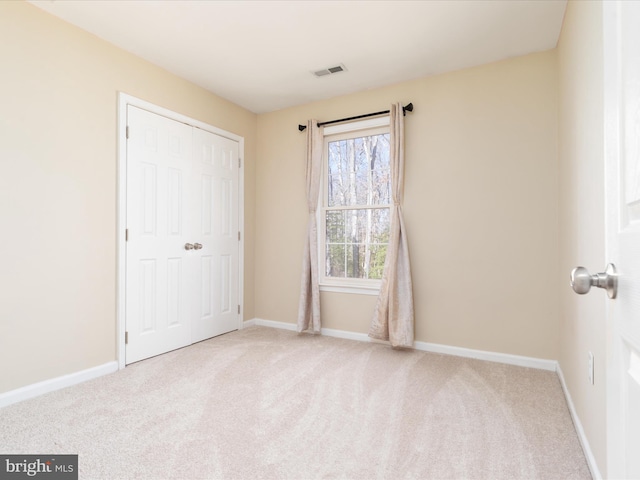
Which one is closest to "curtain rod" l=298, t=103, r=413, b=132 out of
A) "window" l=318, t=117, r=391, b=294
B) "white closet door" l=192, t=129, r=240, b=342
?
"window" l=318, t=117, r=391, b=294

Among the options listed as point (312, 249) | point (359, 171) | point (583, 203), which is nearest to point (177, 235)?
point (312, 249)

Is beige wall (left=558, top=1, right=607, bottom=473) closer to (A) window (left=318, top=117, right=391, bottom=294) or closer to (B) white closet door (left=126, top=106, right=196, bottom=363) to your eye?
(A) window (left=318, top=117, right=391, bottom=294)

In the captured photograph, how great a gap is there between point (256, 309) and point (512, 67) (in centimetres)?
365

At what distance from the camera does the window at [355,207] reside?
362cm

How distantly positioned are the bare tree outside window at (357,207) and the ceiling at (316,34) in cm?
69

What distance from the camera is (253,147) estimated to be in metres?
4.31

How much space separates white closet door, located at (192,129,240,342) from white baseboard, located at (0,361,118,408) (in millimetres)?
895

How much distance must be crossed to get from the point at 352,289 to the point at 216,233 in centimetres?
160

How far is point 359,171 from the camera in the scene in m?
3.76

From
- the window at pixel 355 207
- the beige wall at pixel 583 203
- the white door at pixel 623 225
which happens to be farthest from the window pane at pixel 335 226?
the white door at pixel 623 225

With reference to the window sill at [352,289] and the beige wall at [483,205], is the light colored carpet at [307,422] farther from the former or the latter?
the window sill at [352,289]

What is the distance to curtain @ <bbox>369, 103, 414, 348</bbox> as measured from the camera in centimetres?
325

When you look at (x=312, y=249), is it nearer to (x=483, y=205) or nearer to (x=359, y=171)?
(x=359, y=171)

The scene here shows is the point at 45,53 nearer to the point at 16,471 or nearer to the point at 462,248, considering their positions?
the point at 16,471
